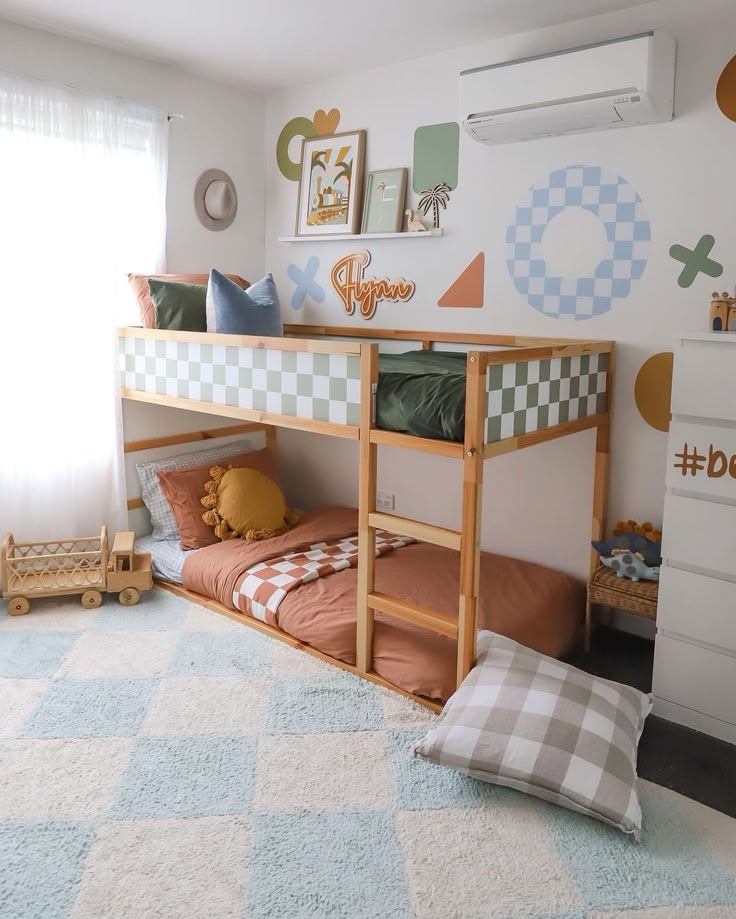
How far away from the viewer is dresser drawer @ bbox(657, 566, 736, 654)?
2.39 metres

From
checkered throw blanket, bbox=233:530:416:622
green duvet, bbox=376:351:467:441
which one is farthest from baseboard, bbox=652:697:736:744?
checkered throw blanket, bbox=233:530:416:622

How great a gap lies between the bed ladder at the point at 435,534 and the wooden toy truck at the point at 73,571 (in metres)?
1.12

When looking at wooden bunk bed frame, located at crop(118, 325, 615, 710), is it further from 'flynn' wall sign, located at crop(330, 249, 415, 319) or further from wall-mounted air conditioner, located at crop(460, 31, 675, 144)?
Result: wall-mounted air conditioner, located at crop(460, 31, 675, 144)

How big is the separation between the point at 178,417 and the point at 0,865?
2.38m

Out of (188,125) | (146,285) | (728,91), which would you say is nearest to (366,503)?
(146,285)

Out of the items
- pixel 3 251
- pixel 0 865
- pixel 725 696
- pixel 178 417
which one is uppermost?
pixel 3 251

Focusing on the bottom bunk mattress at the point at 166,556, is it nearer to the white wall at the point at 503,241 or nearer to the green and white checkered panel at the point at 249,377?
the green and white checkered panel at the point at 249,377

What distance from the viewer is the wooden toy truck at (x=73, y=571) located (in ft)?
10.4

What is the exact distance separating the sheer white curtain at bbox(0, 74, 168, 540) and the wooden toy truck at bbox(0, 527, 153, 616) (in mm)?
128

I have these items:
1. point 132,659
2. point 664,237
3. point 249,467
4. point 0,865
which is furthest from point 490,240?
point 0,865

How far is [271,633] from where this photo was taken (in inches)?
119

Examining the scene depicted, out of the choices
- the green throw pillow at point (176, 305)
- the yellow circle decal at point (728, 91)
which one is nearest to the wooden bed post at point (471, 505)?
the yellow circle decal at point (728, 91)

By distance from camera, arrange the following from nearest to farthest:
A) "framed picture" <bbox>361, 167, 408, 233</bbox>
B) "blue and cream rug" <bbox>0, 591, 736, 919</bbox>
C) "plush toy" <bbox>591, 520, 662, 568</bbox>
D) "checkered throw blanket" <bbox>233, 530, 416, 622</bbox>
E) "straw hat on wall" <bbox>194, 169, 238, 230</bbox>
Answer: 1. "blue and cream rug" <bbox>0, 591, 736, 919</bbox>
2. "plush toy" <bbox>591, 520, 662, 568</bbox>
3. "checkered throw blanket" <bbox>233, 530, 416, 622</bbox>
4. "framed picture" <bbox>361, 167, 408, 233</bbox>
5. "straw hat on wall" <bbox>194, 169, 238, 230</bbox>

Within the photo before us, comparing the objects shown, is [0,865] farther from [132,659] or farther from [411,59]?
[411,59]
